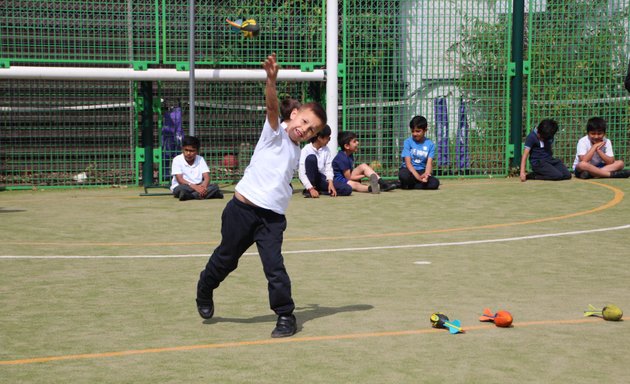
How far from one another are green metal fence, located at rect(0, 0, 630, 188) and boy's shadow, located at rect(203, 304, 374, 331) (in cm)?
985

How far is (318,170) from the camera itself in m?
14.9

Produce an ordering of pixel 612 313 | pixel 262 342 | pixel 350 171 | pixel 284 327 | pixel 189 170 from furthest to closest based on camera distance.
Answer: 1. pixel 350 171
2. pixel 189 170
3. pixel 612 313
4. pixel 284 327
5. pixel 262 342

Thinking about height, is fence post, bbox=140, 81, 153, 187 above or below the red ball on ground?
above

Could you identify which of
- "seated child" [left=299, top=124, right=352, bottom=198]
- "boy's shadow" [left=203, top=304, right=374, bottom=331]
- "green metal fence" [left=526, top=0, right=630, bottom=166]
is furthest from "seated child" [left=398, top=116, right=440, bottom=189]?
"boy's shadow" [left=203, top=304, right=374, bottom=331]

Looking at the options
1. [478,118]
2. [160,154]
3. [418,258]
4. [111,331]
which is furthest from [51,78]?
[111,331]

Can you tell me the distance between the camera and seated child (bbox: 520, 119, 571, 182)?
54.2 feet

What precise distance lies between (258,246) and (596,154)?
1138 centimetres

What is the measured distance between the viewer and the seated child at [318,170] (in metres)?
14.7

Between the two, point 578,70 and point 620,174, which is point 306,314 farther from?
point 578,70

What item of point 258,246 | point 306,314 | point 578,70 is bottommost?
point 306,314

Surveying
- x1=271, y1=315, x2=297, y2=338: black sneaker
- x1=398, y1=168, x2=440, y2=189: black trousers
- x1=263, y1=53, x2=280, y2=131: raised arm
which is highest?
x1=263, y1=53, x2=280, y2=131: raised arm

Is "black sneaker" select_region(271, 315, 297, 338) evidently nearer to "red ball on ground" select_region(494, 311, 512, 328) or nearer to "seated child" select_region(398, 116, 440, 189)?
"red ball on ground" select_region(494, 311, 512, 328)

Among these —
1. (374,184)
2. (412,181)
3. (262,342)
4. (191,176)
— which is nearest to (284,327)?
(262,342)

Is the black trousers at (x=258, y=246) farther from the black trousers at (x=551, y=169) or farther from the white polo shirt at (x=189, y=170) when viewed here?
the black trousers at (x=551, y=169)
